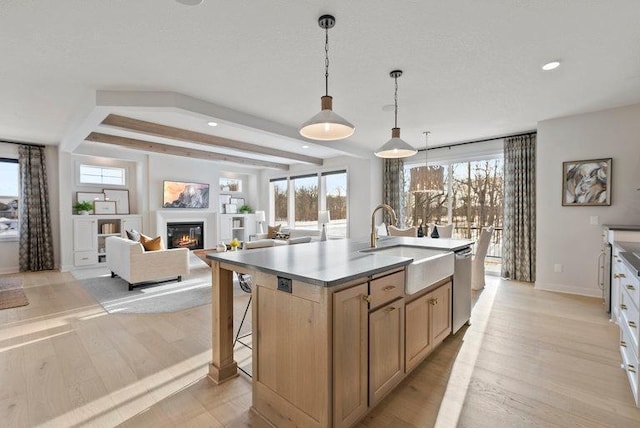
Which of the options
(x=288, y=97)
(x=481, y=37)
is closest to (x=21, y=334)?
(x=288, y=97)

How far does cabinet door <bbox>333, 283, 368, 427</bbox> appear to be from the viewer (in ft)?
4.94

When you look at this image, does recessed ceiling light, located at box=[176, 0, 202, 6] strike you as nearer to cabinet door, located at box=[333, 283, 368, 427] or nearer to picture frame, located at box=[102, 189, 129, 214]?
cabinet door, located at box=[333, 283, 368, 427]

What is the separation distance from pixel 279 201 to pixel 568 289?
23.3ft

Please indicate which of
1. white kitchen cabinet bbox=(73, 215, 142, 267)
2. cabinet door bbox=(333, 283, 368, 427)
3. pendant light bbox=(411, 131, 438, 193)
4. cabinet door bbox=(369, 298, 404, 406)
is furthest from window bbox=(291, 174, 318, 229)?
cabinet door bbox=(333, 283, 368, 427)

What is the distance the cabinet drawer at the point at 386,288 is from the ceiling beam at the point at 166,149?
5570mm

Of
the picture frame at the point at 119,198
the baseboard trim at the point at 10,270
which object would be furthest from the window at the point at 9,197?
the picture frame at the point at 119,198

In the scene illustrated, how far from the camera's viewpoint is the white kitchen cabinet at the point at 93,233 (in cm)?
622

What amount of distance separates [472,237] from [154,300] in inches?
221

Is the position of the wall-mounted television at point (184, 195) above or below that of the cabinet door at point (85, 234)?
above

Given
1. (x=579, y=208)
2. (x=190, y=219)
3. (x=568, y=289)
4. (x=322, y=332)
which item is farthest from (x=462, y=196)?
(x=190, y=219)

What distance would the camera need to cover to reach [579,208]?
433cm

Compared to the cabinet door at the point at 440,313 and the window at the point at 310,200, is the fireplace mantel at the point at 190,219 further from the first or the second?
the cabinet door at the point at 440,313

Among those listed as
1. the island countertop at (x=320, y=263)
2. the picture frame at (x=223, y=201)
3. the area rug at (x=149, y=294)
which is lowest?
the area rug at (x=149, y=294)

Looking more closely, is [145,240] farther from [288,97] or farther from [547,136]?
[547,136]
